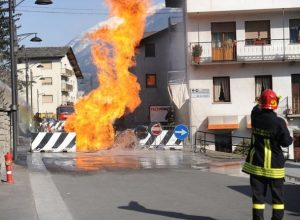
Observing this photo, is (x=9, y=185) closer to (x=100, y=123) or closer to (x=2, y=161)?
(x=2, y=161)

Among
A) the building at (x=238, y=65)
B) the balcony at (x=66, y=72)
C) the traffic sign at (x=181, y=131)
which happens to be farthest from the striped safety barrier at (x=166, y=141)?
the balcony at (x=66, y=72)

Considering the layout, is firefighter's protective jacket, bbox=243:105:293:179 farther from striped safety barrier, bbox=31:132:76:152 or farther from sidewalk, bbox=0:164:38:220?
striped safety barrier, bbox=31:132:76:152

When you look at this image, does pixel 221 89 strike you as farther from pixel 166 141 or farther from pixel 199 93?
pixel 166 141

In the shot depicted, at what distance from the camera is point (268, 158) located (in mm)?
7191

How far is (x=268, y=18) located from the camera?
103 feet

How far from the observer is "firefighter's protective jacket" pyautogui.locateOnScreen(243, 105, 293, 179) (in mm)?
7133

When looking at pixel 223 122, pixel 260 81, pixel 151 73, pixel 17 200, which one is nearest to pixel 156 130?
pixel 223 122

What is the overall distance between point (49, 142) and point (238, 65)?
1284 cm

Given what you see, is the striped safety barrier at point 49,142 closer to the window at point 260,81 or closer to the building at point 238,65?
the building at point 238,65

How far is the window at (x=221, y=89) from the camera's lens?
3158 cm

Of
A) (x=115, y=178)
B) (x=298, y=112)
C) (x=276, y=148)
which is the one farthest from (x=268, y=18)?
(x=276, y=148)

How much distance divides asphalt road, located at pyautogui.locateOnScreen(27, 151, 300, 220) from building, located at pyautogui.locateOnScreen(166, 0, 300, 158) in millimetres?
13486

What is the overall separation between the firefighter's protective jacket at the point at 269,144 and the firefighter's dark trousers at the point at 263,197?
9 centimetres

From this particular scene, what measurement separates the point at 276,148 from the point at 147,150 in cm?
1690
